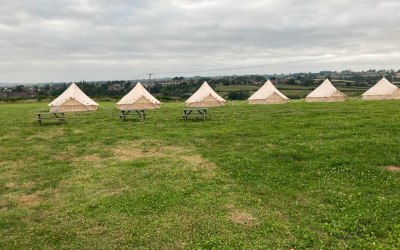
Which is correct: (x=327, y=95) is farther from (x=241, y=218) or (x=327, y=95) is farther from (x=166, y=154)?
(x=241, y=218)

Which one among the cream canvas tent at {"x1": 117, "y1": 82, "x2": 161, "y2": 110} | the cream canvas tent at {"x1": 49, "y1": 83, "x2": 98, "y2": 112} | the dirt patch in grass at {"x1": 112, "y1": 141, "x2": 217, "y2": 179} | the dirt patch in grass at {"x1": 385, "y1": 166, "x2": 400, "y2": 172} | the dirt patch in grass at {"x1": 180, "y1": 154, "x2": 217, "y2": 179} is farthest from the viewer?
the cream canvas tent at {"x1": 117, "y1": 82, "x2": 161, "y2": 110}

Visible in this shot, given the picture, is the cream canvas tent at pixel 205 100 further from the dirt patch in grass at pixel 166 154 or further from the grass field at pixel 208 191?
the dirt patch in grass at pixel 166 154

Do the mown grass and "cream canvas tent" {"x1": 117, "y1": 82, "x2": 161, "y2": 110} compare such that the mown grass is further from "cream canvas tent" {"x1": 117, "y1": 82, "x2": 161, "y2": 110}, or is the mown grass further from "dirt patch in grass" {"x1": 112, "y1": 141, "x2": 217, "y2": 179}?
"dirt patch in grass" {"x1": 112, "y1": 141, "x2": 217, "y2": 179}

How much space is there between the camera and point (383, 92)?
4362 centimetres

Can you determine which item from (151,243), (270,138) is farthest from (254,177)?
(270,138)

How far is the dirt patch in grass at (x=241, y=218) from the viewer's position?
812cm

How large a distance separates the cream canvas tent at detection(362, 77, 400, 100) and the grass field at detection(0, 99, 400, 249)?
90.6 ft

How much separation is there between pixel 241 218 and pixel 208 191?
6.45 feet

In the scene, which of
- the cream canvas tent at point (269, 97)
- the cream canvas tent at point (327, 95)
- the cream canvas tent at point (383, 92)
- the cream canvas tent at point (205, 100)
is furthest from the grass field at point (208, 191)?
the cream canvas tent at point (383, 92)

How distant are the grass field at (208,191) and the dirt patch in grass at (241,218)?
0.03 meters

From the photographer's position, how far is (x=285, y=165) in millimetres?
12336

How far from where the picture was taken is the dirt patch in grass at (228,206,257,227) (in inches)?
320

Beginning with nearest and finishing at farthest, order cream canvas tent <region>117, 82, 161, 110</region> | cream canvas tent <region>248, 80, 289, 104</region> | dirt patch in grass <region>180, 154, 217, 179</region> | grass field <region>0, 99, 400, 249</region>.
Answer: grass field <region>0, 99, 400, 249</region>, dirt patch in grass <region>180, 154, 217, 179</region>, cream canvas tent <region>117, 82, 161, 110</region>, cream canvas tent <region>248, 80, 289, 104</region>

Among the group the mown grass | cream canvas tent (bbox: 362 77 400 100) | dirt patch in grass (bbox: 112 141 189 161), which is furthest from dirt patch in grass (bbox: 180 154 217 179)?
the mown grass
